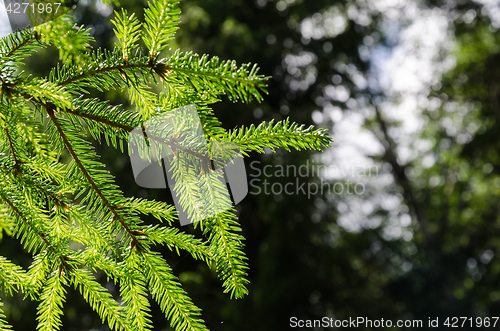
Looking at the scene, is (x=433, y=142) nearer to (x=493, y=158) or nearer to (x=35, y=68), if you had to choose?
(x=493, y=158)

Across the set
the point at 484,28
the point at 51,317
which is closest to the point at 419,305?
the point at 484,28

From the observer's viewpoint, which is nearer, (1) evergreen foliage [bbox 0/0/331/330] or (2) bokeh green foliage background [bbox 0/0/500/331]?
(1) evergreen foliage [bbox 0/0/331/330]

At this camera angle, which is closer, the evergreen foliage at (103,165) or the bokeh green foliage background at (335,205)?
the evergreen foliage at (103,165)

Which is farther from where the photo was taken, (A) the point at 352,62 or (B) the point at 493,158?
(B) the point at 493,158

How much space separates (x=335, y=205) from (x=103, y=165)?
212 cm

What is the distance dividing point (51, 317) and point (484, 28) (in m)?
3.67

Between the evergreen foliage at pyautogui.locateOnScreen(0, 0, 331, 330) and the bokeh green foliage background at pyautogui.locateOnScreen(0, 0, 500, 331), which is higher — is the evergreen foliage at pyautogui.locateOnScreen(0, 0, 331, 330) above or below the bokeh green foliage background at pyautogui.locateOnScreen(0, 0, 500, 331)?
above

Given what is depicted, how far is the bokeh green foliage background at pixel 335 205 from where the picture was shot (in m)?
1.56

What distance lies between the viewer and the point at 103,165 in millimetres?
237

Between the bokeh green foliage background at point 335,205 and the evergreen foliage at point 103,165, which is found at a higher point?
the evergreen foliage at point 103,165

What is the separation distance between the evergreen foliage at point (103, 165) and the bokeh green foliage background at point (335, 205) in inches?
28.9

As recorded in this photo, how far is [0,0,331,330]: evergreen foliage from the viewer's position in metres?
0.20

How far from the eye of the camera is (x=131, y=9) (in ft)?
4.87

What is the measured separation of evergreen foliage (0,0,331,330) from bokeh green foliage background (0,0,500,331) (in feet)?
2.41
